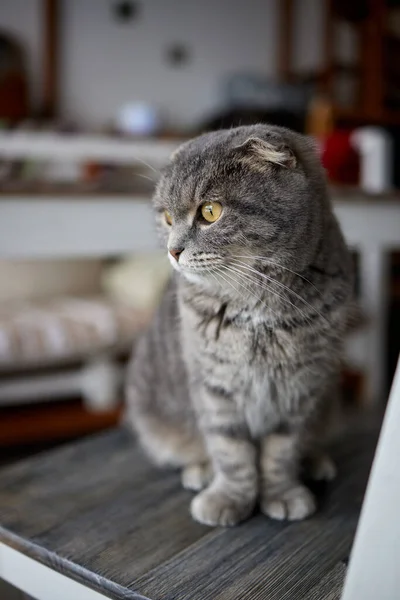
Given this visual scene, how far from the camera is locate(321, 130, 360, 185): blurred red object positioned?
199cm

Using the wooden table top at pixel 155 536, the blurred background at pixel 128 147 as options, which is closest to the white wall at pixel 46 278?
the blurred background at pixel 128 147

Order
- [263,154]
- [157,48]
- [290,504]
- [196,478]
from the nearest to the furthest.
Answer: [263,154]
[290,504]
[196,478]
[157,48]

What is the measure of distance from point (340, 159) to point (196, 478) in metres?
1.43

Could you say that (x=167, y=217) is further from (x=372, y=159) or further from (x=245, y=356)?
(x=372, y=159)

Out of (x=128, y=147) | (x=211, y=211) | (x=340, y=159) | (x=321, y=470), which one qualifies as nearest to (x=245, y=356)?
(x=211, y=211)

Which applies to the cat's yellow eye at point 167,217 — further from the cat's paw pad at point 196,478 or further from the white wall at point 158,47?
the white wall at point 158,47

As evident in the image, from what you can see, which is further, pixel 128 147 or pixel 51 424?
pixel 128 147

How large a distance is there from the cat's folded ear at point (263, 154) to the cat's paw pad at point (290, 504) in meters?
0.45

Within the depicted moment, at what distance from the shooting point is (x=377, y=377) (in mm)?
2027

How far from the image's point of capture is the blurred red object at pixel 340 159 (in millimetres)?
1989

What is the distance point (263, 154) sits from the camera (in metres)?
0.71

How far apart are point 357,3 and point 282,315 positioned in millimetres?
4348

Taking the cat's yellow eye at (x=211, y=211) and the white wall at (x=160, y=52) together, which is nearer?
the cat's yellow eye at (x=211, y=211)

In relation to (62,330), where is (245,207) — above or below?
above
